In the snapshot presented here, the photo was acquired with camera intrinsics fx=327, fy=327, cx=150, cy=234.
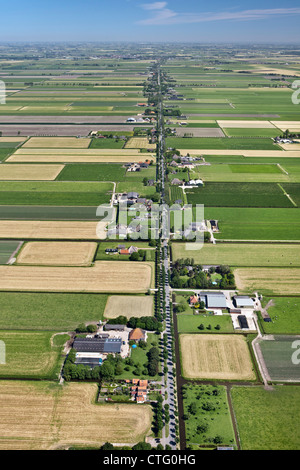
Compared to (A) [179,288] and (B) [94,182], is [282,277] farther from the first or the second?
(B) [94,182]

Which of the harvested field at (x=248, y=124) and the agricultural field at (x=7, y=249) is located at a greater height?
the harvested field at (x=248, y=124)

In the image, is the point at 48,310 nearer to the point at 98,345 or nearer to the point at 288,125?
the point at 98,345

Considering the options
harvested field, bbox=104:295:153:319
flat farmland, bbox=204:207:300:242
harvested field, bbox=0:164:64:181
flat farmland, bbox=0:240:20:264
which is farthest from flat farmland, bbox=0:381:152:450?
harvested field, bbox=0:164:64:181

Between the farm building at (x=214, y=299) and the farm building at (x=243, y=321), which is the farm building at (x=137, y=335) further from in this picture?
the farm building at (x=243, y=321)

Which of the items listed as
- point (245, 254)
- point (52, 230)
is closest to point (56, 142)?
point (52, 230)

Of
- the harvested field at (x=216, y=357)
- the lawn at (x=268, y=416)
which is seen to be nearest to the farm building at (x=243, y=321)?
the harvested field at (x=216, y=357)
